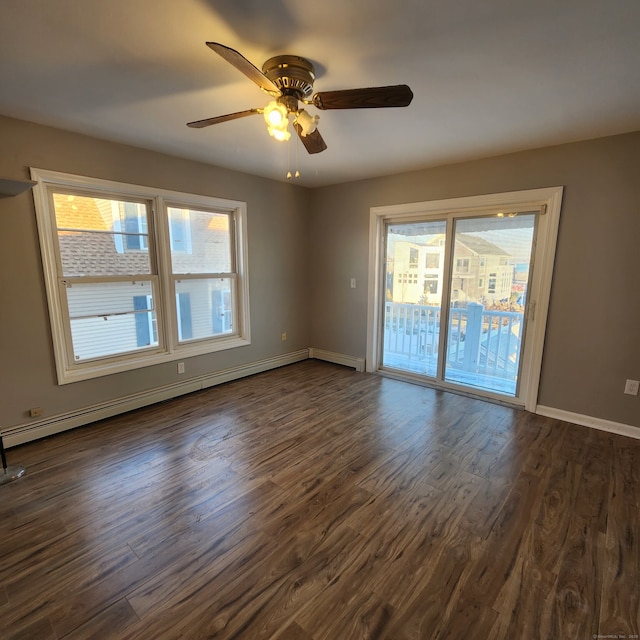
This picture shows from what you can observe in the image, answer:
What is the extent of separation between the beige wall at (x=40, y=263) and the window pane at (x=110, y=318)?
9.2 inches

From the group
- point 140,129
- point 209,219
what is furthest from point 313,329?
point 140,129

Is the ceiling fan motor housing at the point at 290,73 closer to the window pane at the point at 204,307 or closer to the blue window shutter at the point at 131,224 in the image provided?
the blue window shutter at the point at 131,224

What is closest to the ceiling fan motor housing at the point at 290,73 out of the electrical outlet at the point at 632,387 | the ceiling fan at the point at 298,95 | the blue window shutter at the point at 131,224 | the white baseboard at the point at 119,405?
the ceiling fan at the point at 298,95

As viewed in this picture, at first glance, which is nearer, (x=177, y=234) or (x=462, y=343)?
(x=177, y=234)

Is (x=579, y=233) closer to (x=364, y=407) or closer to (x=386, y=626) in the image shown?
(x=364, y=407)

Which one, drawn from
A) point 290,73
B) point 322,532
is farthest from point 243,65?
point 322,532

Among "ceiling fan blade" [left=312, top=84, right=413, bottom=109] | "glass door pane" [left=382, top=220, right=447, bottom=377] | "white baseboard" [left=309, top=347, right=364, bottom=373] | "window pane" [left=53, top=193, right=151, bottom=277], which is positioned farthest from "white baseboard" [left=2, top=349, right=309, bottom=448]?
"ceiling fan blade" [left=312, top=84, right=413, bottom=109]

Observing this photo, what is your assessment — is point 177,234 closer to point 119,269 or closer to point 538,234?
point 119,269

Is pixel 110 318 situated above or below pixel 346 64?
below

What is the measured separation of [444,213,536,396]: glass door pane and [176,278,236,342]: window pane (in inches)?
103

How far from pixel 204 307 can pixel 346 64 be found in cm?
283

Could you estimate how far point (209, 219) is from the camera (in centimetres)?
377

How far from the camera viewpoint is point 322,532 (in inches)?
71.1

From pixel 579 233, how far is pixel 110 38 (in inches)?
138
